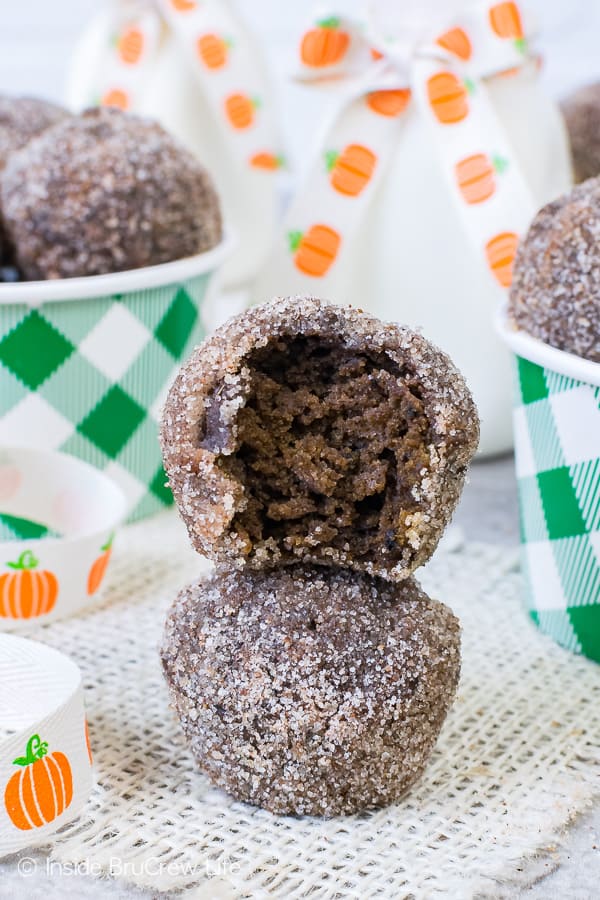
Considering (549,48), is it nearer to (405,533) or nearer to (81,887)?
(405,533)

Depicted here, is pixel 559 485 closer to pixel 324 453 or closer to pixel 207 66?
pixel 324 453

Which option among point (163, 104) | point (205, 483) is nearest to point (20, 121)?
point (163, 104)

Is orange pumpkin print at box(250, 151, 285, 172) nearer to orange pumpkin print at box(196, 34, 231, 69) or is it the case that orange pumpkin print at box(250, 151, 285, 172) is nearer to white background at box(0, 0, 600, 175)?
orange pumpkin print at box(196, 34, 231, 69)

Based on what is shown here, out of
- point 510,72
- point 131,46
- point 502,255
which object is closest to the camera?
point 502,255

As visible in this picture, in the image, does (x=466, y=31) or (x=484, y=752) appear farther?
(x=466, y=31)

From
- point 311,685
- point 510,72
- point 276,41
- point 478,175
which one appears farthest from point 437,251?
point 276,41

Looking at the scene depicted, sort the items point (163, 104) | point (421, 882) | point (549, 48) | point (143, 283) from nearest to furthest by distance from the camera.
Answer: point (421, 882) < point (143, 283) < point (163, 104) < point (549, 48)

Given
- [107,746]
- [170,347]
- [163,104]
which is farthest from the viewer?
[163,104]
